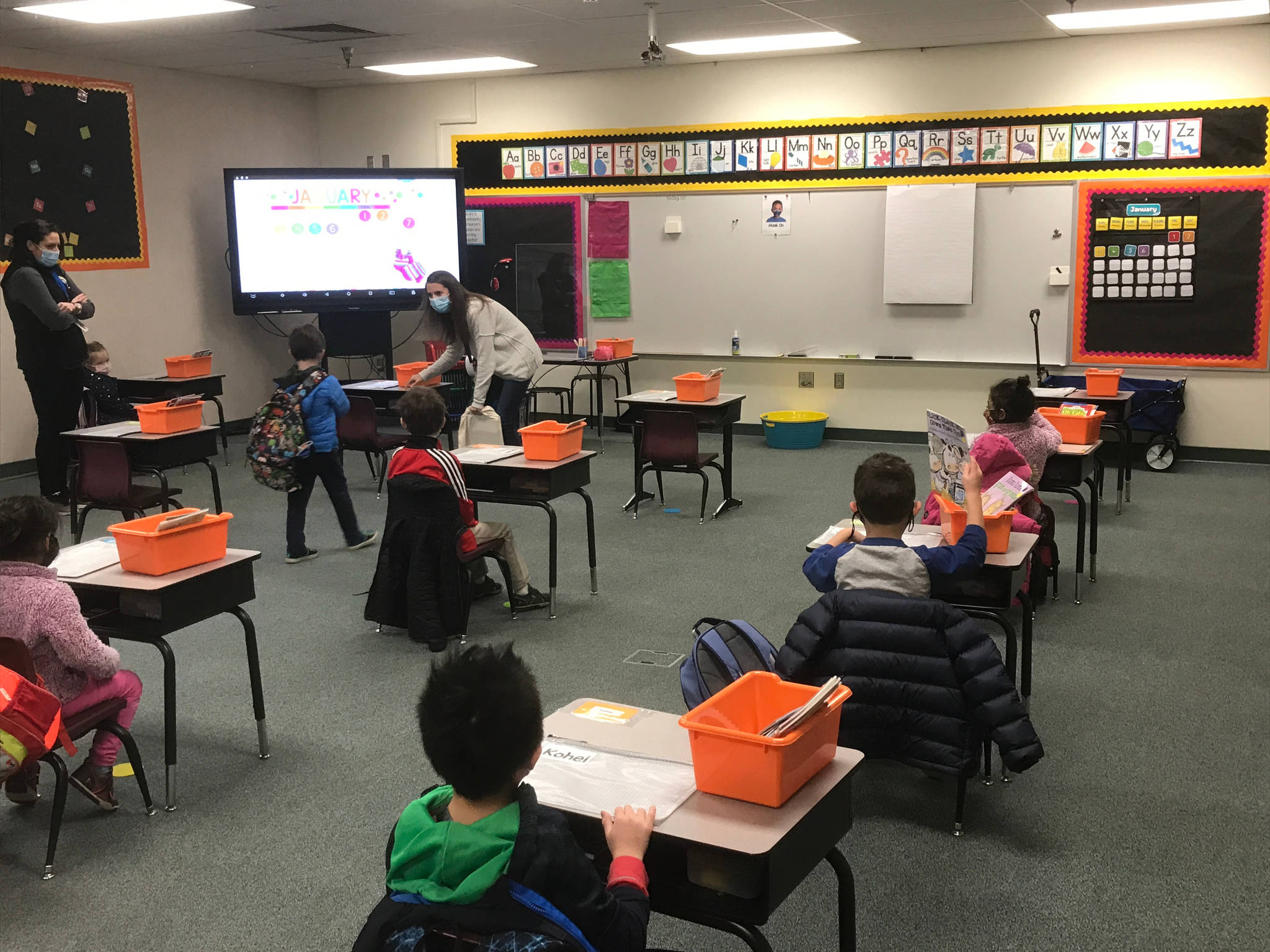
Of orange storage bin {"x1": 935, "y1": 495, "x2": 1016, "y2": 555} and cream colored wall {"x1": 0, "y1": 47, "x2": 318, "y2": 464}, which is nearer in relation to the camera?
orange storage bin {"x1": 935, "y1": 495, "x2": 1016, "y2": 555}

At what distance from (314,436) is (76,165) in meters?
3.88

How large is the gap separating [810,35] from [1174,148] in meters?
2.51

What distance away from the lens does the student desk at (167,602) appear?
3.05 m

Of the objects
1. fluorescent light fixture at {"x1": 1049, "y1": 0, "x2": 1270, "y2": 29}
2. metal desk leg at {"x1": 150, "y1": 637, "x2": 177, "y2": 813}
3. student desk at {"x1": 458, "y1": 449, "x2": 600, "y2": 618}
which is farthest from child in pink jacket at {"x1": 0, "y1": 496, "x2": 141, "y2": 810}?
fluorescent light fixture at {"x1": 1049, "y1": 0, "x2": 1270, "y2": 29}

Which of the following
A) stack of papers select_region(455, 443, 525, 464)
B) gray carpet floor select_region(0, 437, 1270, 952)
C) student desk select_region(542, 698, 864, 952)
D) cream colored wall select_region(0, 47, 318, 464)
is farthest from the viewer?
cream colored wall select_region(0, 47, 318, 464)

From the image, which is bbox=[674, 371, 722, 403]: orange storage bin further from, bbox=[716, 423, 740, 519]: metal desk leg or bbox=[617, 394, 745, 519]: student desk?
bbox=[716, 423, 740, 519]: metal desk leg

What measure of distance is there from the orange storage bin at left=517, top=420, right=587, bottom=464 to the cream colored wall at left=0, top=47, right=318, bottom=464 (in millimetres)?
4592

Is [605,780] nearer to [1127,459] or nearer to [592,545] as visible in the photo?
[592,545]

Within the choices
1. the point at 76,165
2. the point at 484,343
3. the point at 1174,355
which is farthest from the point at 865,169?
the point at 76,165

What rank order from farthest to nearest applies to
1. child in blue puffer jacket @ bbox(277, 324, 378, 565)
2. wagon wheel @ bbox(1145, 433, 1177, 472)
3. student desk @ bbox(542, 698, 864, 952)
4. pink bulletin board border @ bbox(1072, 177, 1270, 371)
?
wagon wheel @ bbox(1145, 433, 1177, 472), pink bulletin board border @ bbox(1072, 177, 1270, 371), child in blue puffer jacket @ bbox(277, 324, 378, 565), student desk @ bbox(542, 698, 864, 952)

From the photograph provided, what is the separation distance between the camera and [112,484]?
5.30 metres

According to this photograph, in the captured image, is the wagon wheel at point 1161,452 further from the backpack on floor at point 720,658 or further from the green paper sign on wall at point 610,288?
the backpack on floor at point 720,658

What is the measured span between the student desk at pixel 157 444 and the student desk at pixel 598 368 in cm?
292

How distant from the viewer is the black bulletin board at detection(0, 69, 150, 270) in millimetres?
7379
